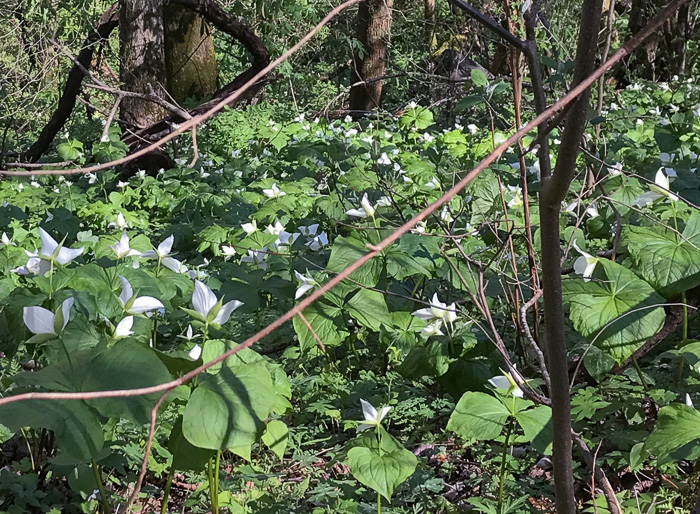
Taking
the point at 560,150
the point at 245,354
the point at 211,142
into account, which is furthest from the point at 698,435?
the point at 211,142

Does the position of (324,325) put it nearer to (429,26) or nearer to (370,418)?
(370,418)

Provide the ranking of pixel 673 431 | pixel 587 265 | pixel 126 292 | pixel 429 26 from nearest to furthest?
pixel 673 431
pixel 126 292
pixel 587 265
pixel 429 26

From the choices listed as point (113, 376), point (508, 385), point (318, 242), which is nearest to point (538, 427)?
point (508, 385)

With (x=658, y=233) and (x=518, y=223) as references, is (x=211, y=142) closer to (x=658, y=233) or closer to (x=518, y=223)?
(x=518, y=223)

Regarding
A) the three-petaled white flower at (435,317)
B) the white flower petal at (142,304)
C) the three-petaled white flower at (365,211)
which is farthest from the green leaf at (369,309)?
the white flower petal at (142,304)

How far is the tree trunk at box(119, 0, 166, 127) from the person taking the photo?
706 cm

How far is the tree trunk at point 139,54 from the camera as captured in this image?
706cm

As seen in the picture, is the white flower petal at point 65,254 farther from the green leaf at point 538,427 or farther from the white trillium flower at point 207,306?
the green leaf at point 538,427

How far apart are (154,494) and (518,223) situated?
1.68 m

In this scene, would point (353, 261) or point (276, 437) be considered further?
point (353, 261)

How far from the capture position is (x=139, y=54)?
7121 mm

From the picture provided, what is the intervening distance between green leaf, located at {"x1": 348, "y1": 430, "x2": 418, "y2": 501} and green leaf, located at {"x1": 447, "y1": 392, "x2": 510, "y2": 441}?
132 millimetres

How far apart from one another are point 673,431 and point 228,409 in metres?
0.88

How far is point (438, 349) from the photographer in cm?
190
